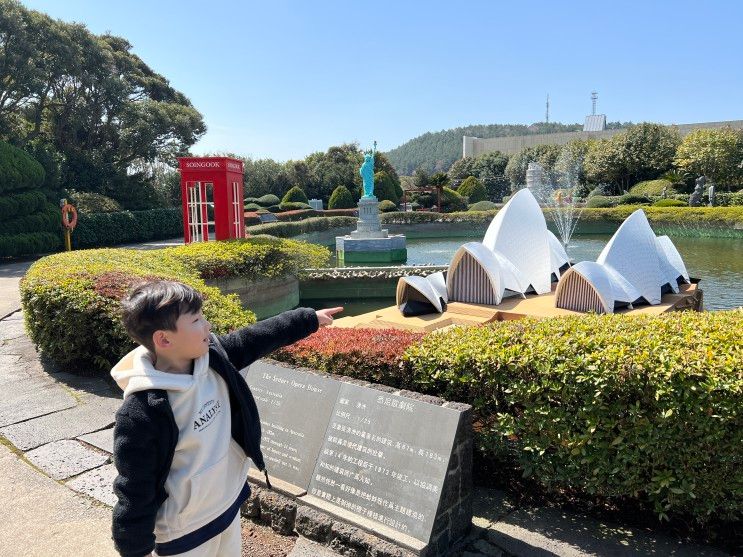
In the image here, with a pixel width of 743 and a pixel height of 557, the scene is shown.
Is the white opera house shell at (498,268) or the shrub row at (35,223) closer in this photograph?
the white opera house shell at (498,268)

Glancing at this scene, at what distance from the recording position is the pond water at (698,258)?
13672 millimetres

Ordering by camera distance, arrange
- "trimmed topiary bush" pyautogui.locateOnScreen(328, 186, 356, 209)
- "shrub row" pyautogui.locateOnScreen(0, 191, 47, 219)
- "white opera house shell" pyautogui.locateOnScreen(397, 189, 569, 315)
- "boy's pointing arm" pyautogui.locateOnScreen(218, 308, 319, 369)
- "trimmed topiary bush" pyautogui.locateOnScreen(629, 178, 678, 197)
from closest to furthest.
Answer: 1. "boy's pointing arm" pyautogui.locateOnScreen(218, 308, 319, 369)
2. "white opera house shell" pyautogui.locateOnScreen(397, 189, 569, 315)
3. "shrub row" pyautogui.locateOnScreen(0, 191, 47, 219)
4. "trimmed topiary bush" pyautogui.locateOnScreen(629, 178, 678, 197)
5. "trimmed topiary bush" pyautogui.locateOnScreen(328, 186, 356, 209)

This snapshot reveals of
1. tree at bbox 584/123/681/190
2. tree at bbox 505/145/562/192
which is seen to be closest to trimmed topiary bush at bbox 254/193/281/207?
tree at bbox 584/123/681/190

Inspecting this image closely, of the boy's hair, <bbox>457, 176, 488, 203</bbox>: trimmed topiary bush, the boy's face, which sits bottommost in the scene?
the boy's face

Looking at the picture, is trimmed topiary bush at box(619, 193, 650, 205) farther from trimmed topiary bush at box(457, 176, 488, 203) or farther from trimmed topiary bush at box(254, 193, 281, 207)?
trimmed topiary bush at box(254, 193, 281, 207)

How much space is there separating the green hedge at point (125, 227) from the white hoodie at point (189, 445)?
74.4 feet

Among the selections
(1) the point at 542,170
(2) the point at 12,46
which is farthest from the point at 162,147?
(1) the point at 542,170

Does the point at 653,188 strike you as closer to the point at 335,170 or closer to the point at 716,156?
the point at 716,156

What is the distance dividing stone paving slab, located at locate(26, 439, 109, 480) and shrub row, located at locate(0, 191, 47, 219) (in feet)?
53.6

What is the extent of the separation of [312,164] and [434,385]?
46.3 metres

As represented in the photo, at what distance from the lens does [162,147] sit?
3048cm

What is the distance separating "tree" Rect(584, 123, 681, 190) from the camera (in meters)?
43.5

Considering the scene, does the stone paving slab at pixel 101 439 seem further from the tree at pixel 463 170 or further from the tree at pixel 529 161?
the tree at pixel 463 170

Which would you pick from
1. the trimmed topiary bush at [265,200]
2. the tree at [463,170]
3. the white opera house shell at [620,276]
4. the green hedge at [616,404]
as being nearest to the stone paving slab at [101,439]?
the green hedge at [616,404]
